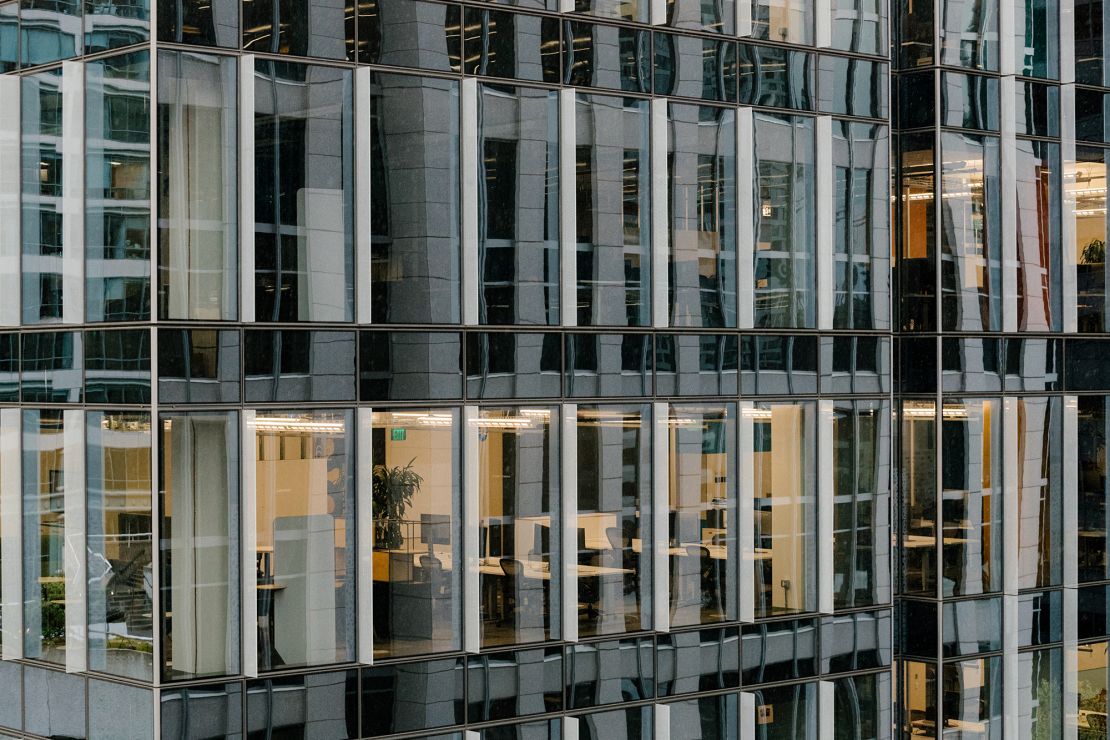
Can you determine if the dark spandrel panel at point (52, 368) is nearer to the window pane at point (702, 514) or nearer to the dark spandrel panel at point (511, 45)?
the dark spandrel panel at point (511, 45)

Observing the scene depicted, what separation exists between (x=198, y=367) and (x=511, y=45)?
19.4ft

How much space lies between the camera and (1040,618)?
26.5 meters

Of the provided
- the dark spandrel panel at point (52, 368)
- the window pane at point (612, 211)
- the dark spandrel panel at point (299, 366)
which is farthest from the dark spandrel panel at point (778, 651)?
the dark spandrel panel at point (52, 368)

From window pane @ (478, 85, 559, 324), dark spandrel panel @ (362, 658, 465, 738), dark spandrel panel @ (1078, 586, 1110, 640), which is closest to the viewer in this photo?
dark spandrel panel @ (362, 658, 465, 738)

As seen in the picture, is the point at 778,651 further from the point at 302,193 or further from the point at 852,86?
the point at 302,193

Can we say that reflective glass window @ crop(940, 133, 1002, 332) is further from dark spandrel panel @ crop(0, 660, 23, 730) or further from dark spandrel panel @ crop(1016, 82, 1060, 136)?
dark spandrel panel @ crop(0, 660, 23, 730)

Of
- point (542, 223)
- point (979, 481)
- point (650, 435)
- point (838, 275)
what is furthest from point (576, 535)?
point (979, 481)

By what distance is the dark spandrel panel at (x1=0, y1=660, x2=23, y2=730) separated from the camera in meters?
19.7

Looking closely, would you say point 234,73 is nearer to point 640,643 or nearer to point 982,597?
point 640,643

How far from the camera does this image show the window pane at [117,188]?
18.3 metres

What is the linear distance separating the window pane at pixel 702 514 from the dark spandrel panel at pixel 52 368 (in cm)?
770

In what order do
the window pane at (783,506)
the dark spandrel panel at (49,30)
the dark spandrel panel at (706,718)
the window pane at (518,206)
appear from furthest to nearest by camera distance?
the window pane at (783,506), the dark spandrel panel at (706,718), the window pane at (518,206), the dark spandrel panel at (49,30)

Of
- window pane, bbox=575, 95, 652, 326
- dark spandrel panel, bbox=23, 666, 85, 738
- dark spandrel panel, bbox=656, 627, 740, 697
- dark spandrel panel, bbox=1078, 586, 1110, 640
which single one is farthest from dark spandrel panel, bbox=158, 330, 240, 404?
dark spandrel panel, bbox=1078, 586, 1110, 640

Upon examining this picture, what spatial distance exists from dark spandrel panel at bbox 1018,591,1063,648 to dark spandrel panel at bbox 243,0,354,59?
47.7 feet
